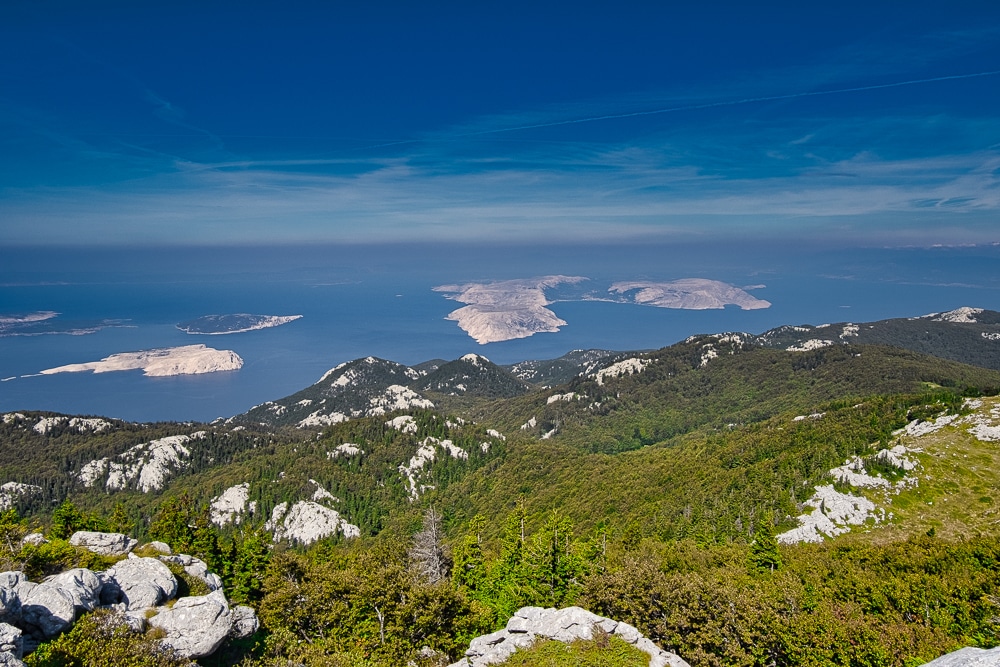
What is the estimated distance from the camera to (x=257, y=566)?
54.7 meters

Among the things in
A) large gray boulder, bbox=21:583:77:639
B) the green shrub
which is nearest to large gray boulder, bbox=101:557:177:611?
large gray boulder, bbox=21:583:77:639

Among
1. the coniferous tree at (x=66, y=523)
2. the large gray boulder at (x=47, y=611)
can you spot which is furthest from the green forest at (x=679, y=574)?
the large gray boulder at (x=47, y=611)

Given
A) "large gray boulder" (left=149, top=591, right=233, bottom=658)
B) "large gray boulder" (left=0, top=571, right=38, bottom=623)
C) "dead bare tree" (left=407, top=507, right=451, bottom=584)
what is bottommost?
"dead bare tree" (left=407, top=507, right=451, bottom=584)

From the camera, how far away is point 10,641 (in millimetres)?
18750

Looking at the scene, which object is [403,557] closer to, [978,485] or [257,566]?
[257,566]

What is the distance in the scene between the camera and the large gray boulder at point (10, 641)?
18.5m

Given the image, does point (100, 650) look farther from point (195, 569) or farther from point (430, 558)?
point (430, 558)

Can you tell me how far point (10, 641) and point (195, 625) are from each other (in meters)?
10.4

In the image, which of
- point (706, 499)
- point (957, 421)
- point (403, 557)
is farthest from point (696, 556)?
point (957, 421)

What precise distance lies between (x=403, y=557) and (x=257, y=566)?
16141 mm

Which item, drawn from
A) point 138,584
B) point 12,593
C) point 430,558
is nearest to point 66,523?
point 138,584

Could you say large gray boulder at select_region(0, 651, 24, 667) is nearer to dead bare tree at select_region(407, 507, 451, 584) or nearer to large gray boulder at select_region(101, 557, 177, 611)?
large gray boulder at select_region(101, 557, 177, 611)

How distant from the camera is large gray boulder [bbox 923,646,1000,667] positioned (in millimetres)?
16686

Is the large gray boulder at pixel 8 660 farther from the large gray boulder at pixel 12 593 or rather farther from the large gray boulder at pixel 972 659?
the large gray boulder at pixel 972 659
